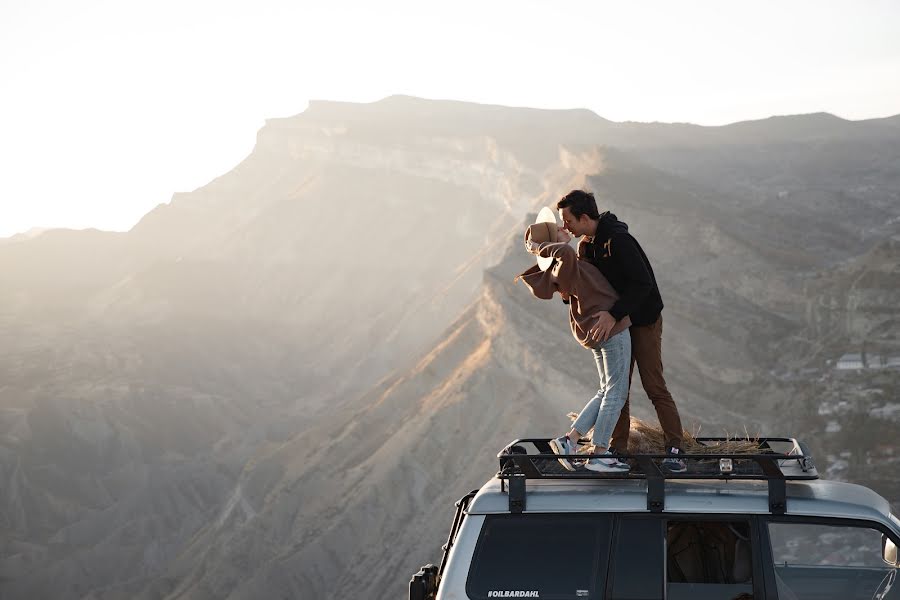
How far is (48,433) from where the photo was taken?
58.8m

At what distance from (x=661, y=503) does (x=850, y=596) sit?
5.23 ft

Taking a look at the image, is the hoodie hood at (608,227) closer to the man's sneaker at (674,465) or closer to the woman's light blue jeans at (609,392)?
the woman's light blue jeans at (609,392)

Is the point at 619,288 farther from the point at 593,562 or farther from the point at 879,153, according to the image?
the point at 879,153

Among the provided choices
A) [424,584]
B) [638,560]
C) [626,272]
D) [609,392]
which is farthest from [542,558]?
[626,272]

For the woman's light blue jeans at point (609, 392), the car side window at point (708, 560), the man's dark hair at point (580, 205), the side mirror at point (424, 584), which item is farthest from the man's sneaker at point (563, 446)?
the man's dark hair at point (580, 205)

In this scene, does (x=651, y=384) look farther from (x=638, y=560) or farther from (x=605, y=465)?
(x=638, y=560)

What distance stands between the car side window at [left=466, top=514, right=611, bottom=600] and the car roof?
0.08 m

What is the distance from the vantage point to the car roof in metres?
6.05

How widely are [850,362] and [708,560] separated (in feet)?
104

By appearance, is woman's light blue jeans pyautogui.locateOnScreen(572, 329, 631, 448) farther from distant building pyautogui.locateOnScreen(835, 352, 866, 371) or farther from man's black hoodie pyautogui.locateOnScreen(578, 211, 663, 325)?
distant building pyautogui.locateOnScreen(835, 352, 866, 371)

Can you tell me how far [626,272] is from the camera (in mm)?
7629

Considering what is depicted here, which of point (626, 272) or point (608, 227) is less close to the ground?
point (608, 227)

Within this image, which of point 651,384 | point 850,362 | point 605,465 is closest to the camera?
point 605,465

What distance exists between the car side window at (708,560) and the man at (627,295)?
1101 mm
